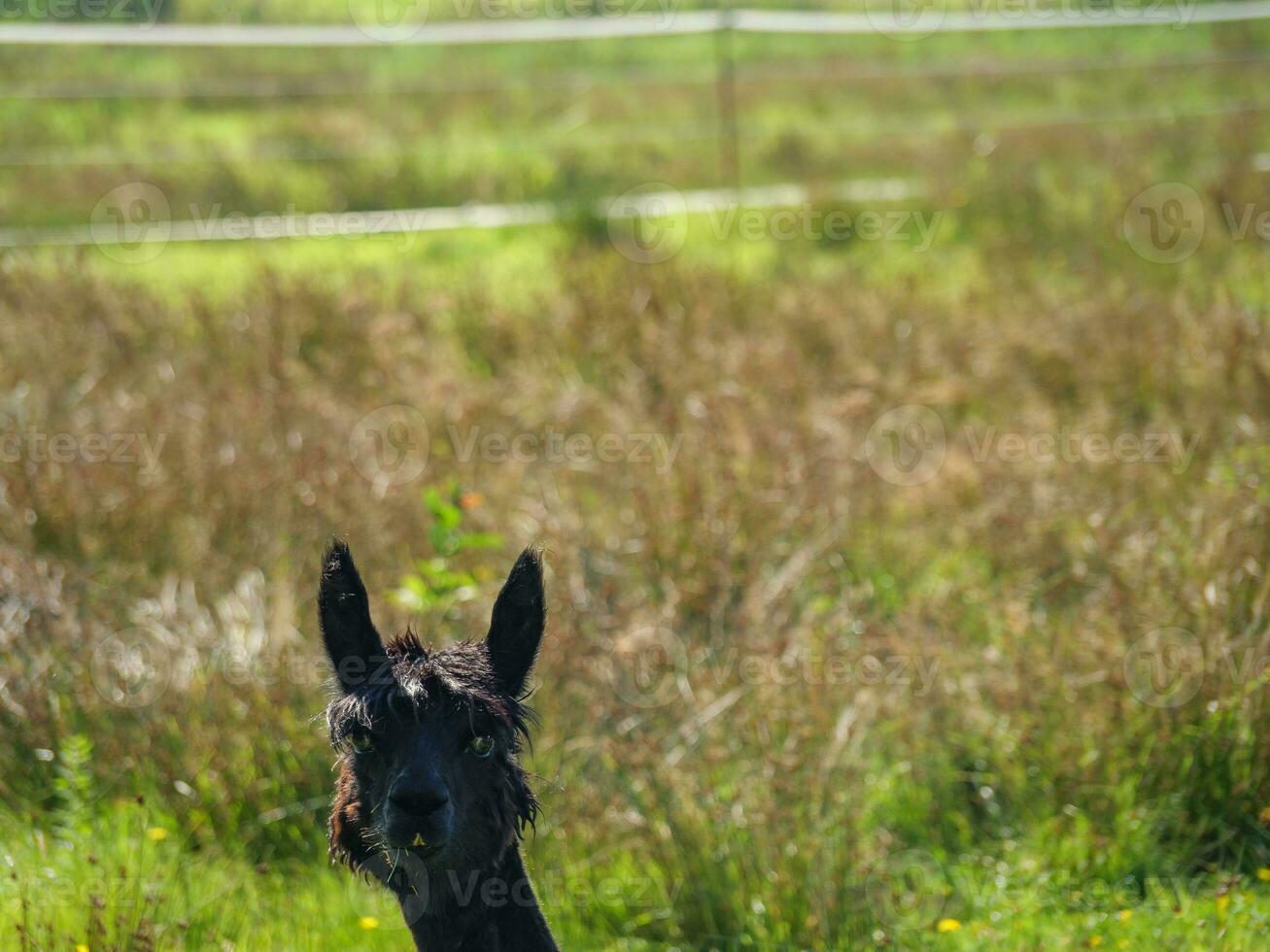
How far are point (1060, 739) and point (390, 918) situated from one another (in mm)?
2079

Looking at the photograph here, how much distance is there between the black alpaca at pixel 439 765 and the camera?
2828 millimetres

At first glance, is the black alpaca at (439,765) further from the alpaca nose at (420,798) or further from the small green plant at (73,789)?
the small green plant at (73,789)

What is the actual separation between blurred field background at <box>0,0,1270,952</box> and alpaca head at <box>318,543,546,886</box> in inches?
41.8

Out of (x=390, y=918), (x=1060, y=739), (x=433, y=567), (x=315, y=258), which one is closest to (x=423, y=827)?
(x=390, y=918)

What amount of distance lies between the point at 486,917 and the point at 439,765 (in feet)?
1.49

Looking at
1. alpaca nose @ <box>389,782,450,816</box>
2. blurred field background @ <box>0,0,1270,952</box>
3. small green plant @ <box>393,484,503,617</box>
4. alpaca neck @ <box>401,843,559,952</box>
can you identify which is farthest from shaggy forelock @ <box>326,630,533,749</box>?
small green plant @ <box>393,484,503,617</box>

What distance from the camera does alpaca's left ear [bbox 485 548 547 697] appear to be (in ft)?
10.0

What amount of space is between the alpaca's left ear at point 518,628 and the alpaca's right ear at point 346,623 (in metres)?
0.23

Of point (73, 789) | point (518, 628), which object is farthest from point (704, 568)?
point (518, 628)

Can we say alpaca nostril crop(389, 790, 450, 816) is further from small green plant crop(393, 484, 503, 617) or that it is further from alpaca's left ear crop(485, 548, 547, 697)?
small green plant crop(393, 484, 503, 617)

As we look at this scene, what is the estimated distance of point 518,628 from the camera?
3.08 metres

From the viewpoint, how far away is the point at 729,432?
20.6 ft

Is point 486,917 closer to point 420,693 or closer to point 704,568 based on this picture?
point 420,693

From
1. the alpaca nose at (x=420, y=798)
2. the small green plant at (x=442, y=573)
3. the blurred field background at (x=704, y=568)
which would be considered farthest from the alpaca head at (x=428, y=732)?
the small green plant at (x=442, y=573)
